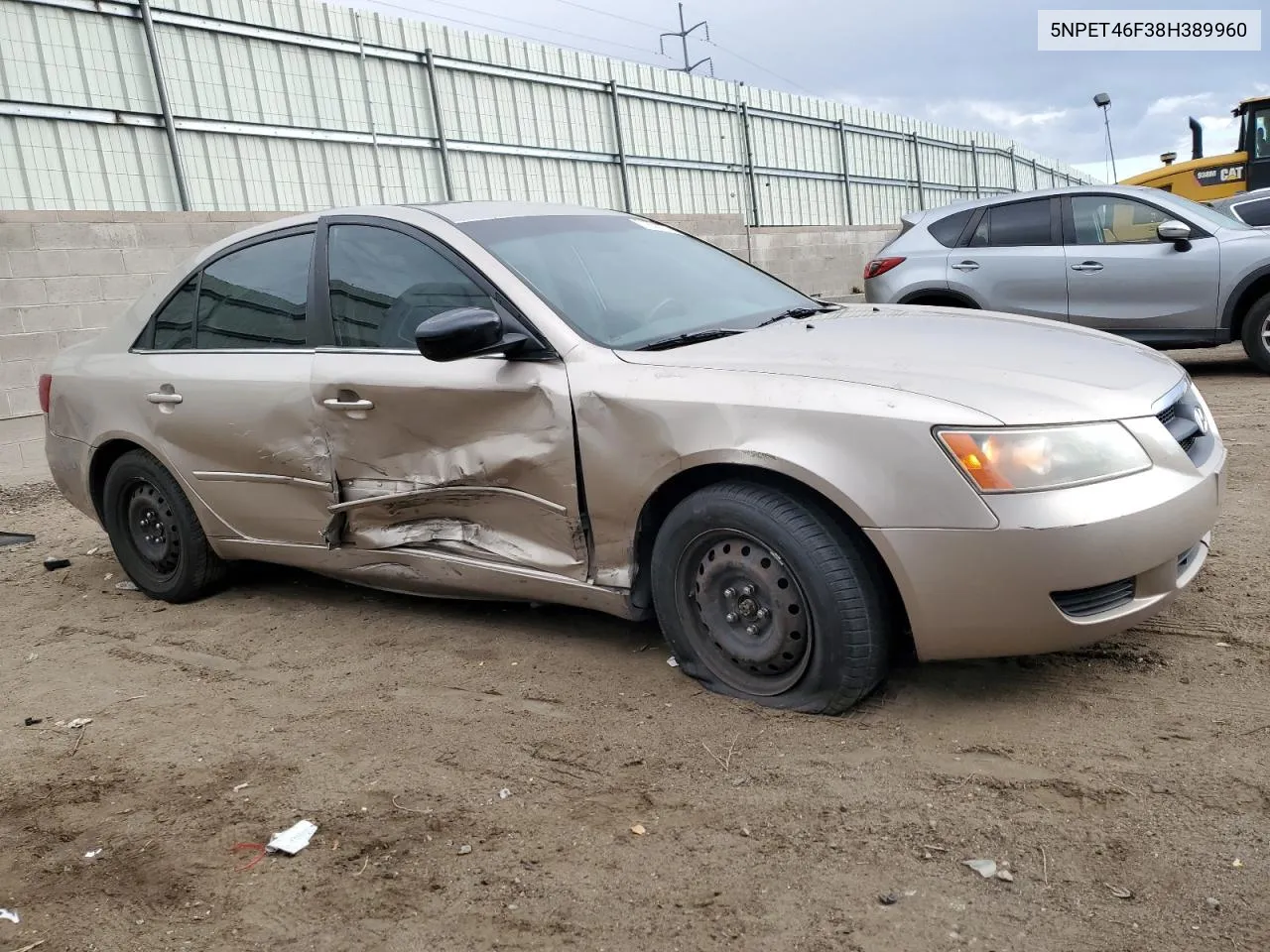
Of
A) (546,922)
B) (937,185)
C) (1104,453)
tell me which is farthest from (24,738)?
(937,185)

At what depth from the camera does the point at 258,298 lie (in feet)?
14.5

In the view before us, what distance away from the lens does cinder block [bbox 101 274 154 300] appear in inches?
325

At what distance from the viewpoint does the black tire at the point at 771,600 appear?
2.94 metres

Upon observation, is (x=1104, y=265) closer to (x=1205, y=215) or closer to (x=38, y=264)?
(x=1205, y=215)

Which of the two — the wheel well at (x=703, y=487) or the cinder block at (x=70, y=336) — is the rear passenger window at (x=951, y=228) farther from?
the cinder block at (x=70, y=336)

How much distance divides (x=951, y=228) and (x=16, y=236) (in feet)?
24.2

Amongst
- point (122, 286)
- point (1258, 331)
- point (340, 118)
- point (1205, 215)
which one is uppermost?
point (340, 118)

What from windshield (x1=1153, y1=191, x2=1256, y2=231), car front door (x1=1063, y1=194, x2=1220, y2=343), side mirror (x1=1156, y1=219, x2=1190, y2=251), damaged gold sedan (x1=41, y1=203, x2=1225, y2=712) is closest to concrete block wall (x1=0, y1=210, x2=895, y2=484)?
damaged gold sedan (x1=41, y1=203, x2=1225, y2=712)

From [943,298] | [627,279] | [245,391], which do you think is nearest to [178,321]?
[245,391]

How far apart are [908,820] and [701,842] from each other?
49 cm

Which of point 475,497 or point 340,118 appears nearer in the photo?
point 475,497

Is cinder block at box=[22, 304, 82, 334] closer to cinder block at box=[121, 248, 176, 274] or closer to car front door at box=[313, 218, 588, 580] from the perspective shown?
cinder block at box=[121, 248, 176, 274]

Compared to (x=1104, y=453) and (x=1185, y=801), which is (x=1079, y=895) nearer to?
(x=1185, y=801)

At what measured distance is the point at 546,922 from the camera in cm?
228
